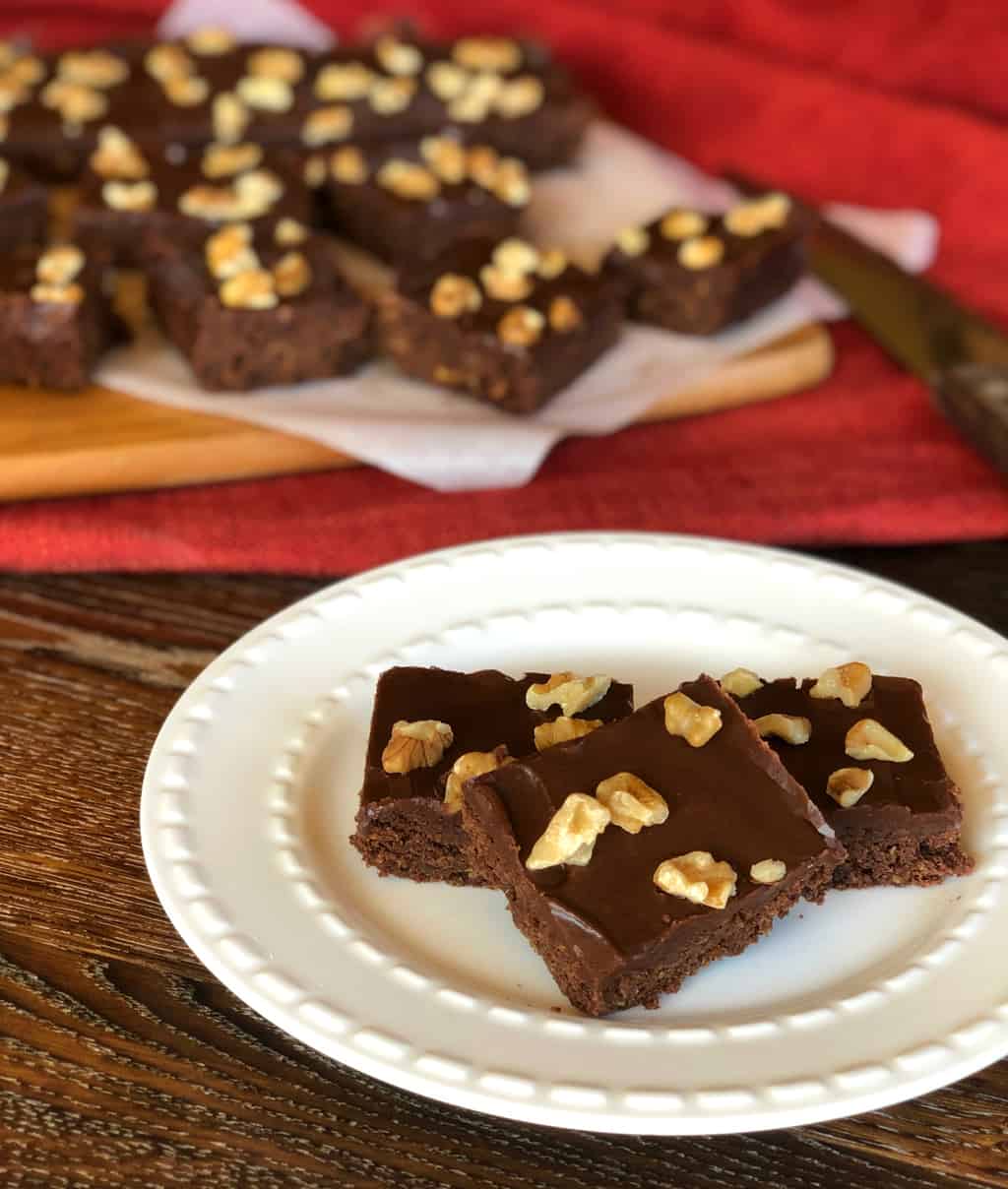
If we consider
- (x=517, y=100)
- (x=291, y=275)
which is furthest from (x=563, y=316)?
(x=517, y=100)

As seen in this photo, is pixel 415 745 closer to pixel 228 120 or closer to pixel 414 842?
pixel 414 842

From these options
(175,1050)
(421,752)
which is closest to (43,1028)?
(175,1050)

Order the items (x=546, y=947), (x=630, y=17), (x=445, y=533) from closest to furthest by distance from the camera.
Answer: (x=546, y=947) → (x=445, y=533) → (x=630, y=17)

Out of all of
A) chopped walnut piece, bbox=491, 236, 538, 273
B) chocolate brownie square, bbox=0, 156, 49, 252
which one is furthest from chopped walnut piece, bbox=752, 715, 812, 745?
chocolate brownie square, bbox=0, 156, 49, 252

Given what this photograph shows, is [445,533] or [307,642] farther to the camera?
[445,533]

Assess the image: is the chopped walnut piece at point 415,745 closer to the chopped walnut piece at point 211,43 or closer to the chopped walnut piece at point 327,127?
the chopped walnut piece at point 327,127

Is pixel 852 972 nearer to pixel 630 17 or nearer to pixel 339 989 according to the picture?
pixel 339 989
